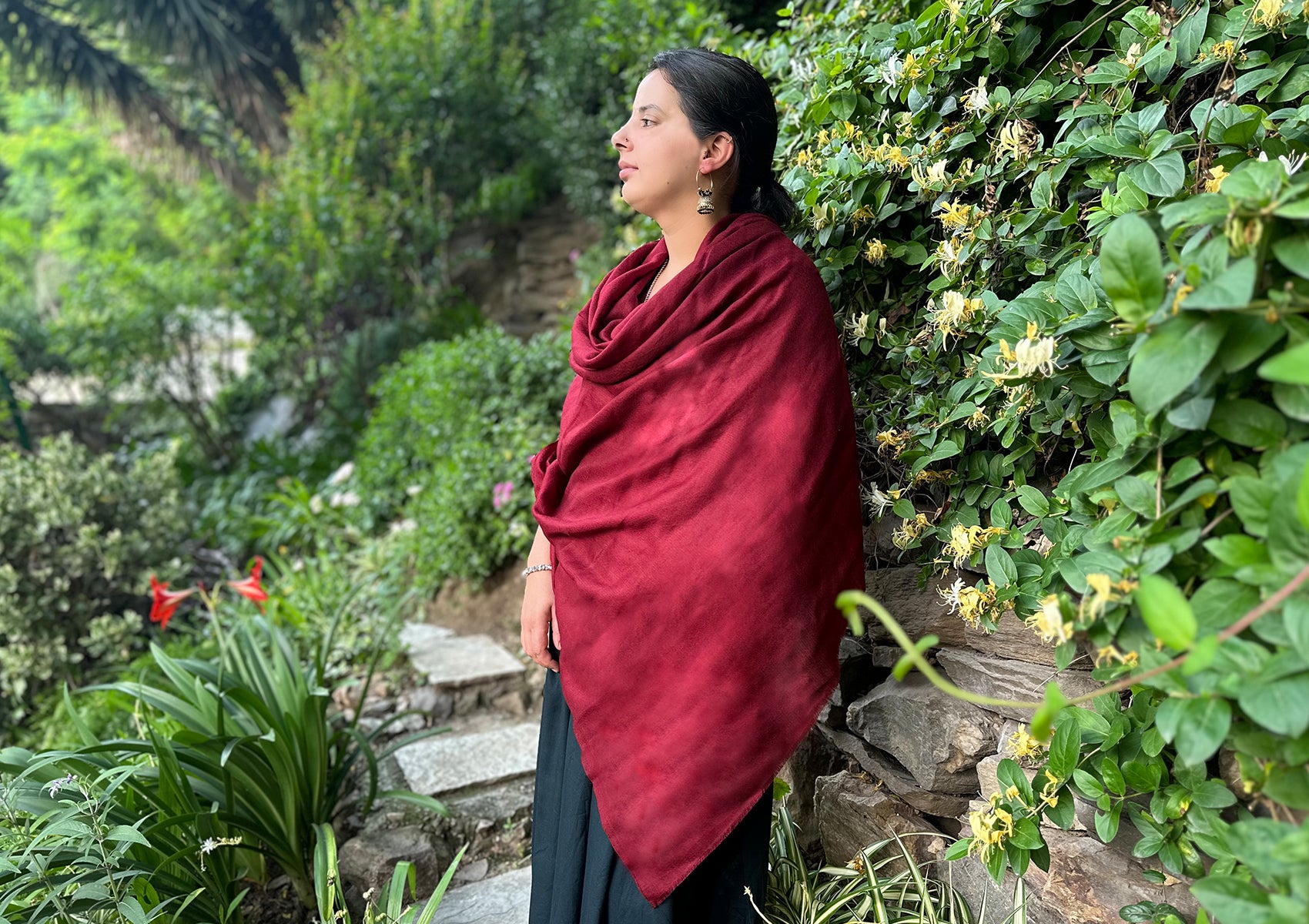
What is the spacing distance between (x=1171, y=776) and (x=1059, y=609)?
37 centimetres

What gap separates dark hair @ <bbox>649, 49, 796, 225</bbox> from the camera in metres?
1.51

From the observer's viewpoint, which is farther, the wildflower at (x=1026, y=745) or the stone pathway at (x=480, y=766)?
the stone pathway at (x=480, y=766)

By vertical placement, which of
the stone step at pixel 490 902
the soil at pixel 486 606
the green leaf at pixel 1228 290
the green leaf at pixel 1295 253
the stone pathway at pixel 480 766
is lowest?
the soil at pixel 486 606

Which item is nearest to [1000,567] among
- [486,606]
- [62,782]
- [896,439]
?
[896,439]

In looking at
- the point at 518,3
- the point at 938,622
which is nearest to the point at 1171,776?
the point at 938,622

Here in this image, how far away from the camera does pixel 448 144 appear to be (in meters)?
7.14

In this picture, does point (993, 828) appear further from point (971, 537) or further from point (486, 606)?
point (486, 606)

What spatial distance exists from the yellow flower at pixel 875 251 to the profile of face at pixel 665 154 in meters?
0.31

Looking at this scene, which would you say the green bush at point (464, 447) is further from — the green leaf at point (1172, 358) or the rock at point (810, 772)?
the green leaf at point (1172, 358)

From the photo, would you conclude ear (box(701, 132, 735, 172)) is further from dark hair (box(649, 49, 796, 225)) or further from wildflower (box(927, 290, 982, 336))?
wildflower (box(927, 290, 982, 336))

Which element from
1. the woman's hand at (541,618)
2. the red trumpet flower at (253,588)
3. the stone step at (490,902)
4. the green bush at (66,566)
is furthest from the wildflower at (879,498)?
the green bush at (66,566)

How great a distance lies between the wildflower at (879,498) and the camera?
1571 millimetres

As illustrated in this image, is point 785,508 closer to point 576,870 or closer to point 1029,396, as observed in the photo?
point 1029,396

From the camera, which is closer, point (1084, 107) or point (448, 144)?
point (1084, 107)
